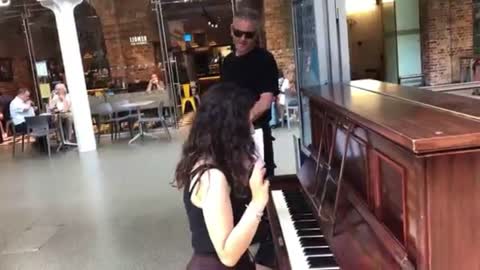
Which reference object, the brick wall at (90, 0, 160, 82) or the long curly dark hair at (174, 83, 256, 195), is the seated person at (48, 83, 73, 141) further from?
the long curly dark hair at (174, 83, 256, 195)

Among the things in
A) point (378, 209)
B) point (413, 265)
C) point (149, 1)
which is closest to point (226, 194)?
point (378, 209)

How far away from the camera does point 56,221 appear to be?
4848mm

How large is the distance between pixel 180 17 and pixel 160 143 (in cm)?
570

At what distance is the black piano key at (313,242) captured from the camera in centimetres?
179

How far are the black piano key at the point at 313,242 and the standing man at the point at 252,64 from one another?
1.06 metres

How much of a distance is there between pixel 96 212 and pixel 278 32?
7.74 m

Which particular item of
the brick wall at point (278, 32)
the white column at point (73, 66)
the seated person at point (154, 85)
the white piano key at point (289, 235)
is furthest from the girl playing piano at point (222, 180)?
the seated person at point (154, 85)

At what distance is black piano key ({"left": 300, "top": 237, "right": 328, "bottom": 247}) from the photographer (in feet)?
5.87

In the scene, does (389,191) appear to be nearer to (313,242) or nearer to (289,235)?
(313,242)

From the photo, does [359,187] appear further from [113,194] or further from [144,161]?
[144,161]

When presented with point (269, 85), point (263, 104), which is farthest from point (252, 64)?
point (263, 104)

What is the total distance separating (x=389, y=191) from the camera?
139 centimetres

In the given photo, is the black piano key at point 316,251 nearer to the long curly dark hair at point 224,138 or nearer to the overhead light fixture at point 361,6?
the long curly dark hair at point 224,138

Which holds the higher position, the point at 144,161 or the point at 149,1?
the point at 149,1
